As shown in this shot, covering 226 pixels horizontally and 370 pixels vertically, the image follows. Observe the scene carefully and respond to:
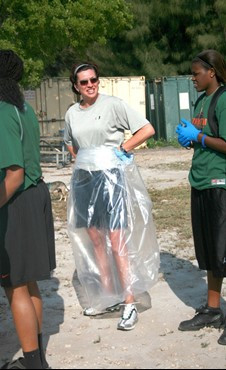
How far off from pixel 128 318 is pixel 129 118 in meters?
1.42

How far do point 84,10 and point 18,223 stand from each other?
16.4 metres

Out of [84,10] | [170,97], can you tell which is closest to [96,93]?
[84,10]

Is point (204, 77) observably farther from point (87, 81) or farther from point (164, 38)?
point (164, 38)

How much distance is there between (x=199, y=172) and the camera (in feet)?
16.1

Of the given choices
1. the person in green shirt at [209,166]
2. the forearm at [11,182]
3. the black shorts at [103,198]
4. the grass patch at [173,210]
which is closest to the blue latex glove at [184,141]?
the person in green shirt at [209,166]

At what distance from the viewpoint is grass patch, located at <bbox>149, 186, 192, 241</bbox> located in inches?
345

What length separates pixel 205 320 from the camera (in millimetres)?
5074

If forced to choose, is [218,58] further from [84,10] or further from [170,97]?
[170,97]

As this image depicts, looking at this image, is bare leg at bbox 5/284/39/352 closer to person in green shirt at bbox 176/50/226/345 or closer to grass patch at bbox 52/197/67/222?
person in green shirt at bbox 176/50/226/345

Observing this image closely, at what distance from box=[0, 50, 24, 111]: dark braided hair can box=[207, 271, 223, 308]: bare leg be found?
186 centimetres

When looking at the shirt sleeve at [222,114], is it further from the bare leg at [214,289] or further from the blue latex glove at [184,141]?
the bare leg at [214,289]

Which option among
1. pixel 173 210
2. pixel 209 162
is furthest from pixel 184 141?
pixel 173 210

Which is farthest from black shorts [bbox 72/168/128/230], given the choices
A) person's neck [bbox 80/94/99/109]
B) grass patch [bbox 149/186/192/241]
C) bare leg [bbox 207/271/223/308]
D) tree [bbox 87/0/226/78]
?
tree [bbox 87/0/226/78]

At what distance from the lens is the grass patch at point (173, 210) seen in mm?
8757
